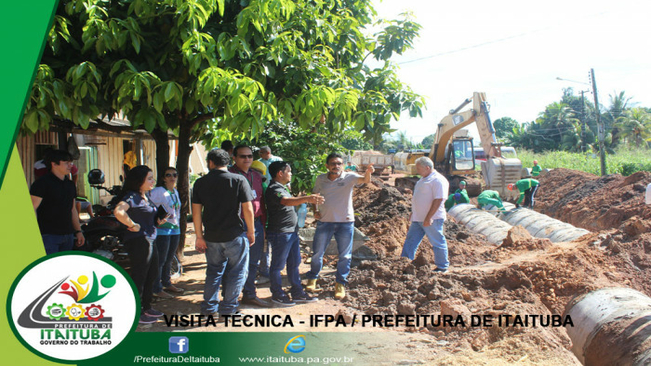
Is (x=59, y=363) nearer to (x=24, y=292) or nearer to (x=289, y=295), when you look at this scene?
(x=24, y=292)

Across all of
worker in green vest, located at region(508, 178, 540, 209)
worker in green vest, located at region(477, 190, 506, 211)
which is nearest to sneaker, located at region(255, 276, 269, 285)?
worker in green vest, located at region(477, 190, 506, 211)

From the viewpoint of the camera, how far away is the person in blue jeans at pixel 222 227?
464 cm

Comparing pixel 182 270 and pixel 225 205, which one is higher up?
pixel 225 205

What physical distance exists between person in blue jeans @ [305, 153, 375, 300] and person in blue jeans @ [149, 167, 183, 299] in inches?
63.8

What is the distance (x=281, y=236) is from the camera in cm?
536

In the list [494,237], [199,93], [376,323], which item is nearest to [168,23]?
[199,93]

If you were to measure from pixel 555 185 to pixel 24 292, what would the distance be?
Answer: 2140 centimetres

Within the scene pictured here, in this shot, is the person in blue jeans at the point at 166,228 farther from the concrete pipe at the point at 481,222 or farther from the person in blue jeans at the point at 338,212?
the concrete pipe at the point at 481,222

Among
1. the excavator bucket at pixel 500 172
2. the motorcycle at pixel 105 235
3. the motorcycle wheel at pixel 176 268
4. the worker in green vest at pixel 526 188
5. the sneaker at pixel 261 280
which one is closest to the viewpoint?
the motorcycle at pixel 105 235

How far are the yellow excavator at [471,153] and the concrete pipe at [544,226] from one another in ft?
15.0

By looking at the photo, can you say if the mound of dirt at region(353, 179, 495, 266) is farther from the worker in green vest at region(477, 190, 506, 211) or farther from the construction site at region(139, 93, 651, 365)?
the worker in green vest at region(477, 190, 506, 211)

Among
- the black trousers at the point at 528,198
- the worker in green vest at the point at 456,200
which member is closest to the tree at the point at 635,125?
the black trousers at the point at 528,198

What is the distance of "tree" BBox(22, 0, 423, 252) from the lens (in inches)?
181

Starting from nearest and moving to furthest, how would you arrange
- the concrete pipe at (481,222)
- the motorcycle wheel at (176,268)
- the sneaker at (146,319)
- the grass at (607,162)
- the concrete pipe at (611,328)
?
the concrete pipe at (611,328) → the sneaker at (146,319) → the motorcycle wheel at (176,268) → the concrete pipe at (481,222) → the grass at (607,162)
